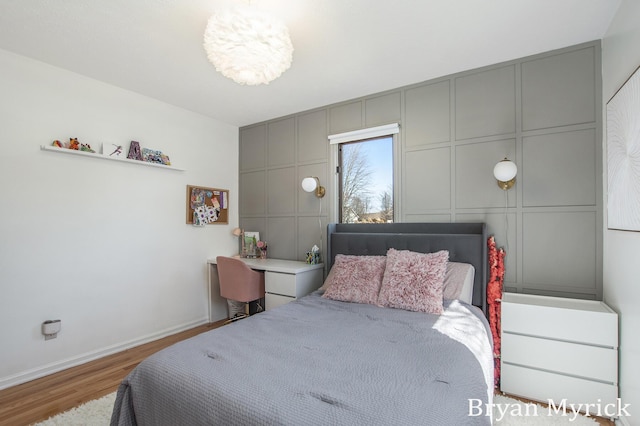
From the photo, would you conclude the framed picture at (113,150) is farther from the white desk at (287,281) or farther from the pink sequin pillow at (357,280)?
the pink sequin pillow at (357,280)

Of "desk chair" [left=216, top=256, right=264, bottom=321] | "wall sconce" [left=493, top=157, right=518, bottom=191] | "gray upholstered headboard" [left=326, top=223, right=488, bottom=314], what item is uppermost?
"wall sconce" [left=493, top=157, right=518, bottom=191]

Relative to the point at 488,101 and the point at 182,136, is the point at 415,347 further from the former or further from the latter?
the point at 182,136

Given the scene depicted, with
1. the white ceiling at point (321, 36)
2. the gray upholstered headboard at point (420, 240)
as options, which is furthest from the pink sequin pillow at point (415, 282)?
the white ceiling at point (321, 36)

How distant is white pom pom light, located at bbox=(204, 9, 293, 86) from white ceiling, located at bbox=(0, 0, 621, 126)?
362mm

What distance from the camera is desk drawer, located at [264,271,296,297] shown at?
9.94 ft

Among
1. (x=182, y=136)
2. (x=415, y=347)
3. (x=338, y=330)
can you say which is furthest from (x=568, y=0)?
(x=182, y=136)

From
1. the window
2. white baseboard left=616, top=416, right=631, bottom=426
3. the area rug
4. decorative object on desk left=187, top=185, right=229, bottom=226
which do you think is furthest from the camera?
decorative object on desk left=187, top=185, right=229, bottom=226

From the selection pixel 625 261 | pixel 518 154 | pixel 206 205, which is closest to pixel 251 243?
pixel 206 205

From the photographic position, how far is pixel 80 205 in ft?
9.13

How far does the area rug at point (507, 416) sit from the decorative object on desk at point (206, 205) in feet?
6.68

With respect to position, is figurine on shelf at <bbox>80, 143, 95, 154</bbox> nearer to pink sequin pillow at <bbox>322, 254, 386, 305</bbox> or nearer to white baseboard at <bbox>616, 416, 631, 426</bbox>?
pink sequin pillow at <bbox>322, 254, 386, 305</bbox>

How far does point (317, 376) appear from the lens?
4.25ft

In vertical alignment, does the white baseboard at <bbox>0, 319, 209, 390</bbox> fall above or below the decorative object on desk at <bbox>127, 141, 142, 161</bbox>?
below

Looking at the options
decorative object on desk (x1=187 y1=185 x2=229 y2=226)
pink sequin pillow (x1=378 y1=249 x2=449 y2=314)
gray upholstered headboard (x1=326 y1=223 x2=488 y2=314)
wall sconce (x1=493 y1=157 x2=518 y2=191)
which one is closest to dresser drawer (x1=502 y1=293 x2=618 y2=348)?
gray upholstered headboard (x1=326 y1=223 x2=488 y2=314)
